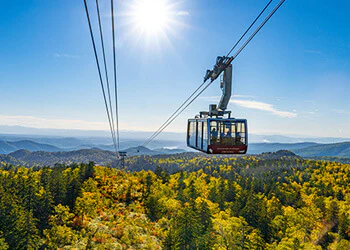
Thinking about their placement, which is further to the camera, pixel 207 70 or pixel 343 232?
pixel 343 232

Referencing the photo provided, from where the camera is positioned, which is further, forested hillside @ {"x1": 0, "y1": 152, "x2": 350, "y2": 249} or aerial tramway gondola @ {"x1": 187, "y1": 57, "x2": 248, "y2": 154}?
forested hillside @ {"x1": 0, "y1": 152, "x2": 350, "y2": 249}

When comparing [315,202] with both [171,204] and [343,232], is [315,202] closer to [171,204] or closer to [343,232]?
[343,232]

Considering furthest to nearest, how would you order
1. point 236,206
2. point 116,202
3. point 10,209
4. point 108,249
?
1. point 116,202
2. point 236,206
3. point 108,249
4. point 10,209

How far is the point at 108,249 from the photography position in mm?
50938

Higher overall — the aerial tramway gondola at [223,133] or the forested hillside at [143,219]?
the aerial tramway gondola at [223,133]

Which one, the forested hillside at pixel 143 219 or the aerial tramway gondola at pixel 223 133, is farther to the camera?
the forested hillside at pixel 143 219

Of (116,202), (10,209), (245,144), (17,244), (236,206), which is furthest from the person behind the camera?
(116,202)

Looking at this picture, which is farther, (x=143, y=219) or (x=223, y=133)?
(x=143, y=219)

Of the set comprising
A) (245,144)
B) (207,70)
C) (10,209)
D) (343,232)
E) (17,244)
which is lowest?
(343,232)

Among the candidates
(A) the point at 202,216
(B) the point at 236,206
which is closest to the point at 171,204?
(A) the point at 202,216

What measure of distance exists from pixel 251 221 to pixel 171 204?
25419 mm

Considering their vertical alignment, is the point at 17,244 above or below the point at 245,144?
below

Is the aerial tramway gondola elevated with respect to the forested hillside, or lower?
elevated

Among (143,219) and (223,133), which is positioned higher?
(223,133)
